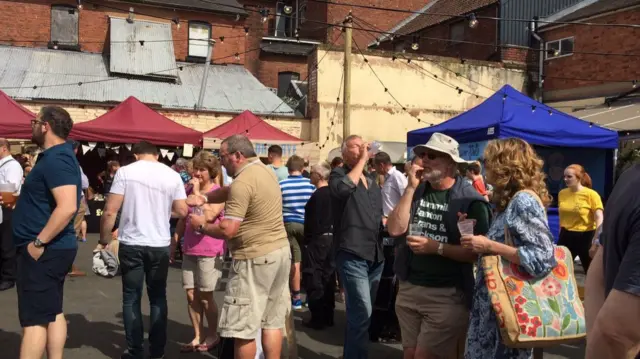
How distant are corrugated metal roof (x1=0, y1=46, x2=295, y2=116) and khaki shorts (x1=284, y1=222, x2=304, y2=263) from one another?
501 inches

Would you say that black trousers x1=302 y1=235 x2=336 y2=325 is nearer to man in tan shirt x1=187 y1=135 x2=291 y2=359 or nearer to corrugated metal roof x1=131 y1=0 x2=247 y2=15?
man in tan shirt x1=187 y1=135 x2=291 y2=359

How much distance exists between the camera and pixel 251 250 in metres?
3.98

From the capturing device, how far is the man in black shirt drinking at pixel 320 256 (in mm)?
6457

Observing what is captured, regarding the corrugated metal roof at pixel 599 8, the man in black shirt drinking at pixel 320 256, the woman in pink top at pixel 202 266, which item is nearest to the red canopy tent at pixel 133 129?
the man in black shirt drinking at pixel 320 256

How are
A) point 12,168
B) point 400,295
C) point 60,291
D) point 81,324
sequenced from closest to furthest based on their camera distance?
point 400,295 < point 60,291 < point 81,324 < point 12,168

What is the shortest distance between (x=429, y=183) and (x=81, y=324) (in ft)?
14.2

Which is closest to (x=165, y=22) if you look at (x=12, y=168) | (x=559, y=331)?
(x=12, y=168)

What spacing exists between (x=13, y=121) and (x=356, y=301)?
990 centimetres

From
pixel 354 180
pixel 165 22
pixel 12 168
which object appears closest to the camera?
pixel 354 180

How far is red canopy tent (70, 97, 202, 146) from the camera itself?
12.7 m

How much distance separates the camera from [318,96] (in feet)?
61.5

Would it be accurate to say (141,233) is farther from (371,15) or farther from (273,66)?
(371,15)

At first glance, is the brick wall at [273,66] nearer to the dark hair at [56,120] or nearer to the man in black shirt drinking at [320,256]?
the man in black shirt drinking at [320,256]

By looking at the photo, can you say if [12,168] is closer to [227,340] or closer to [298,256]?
[298,256]
